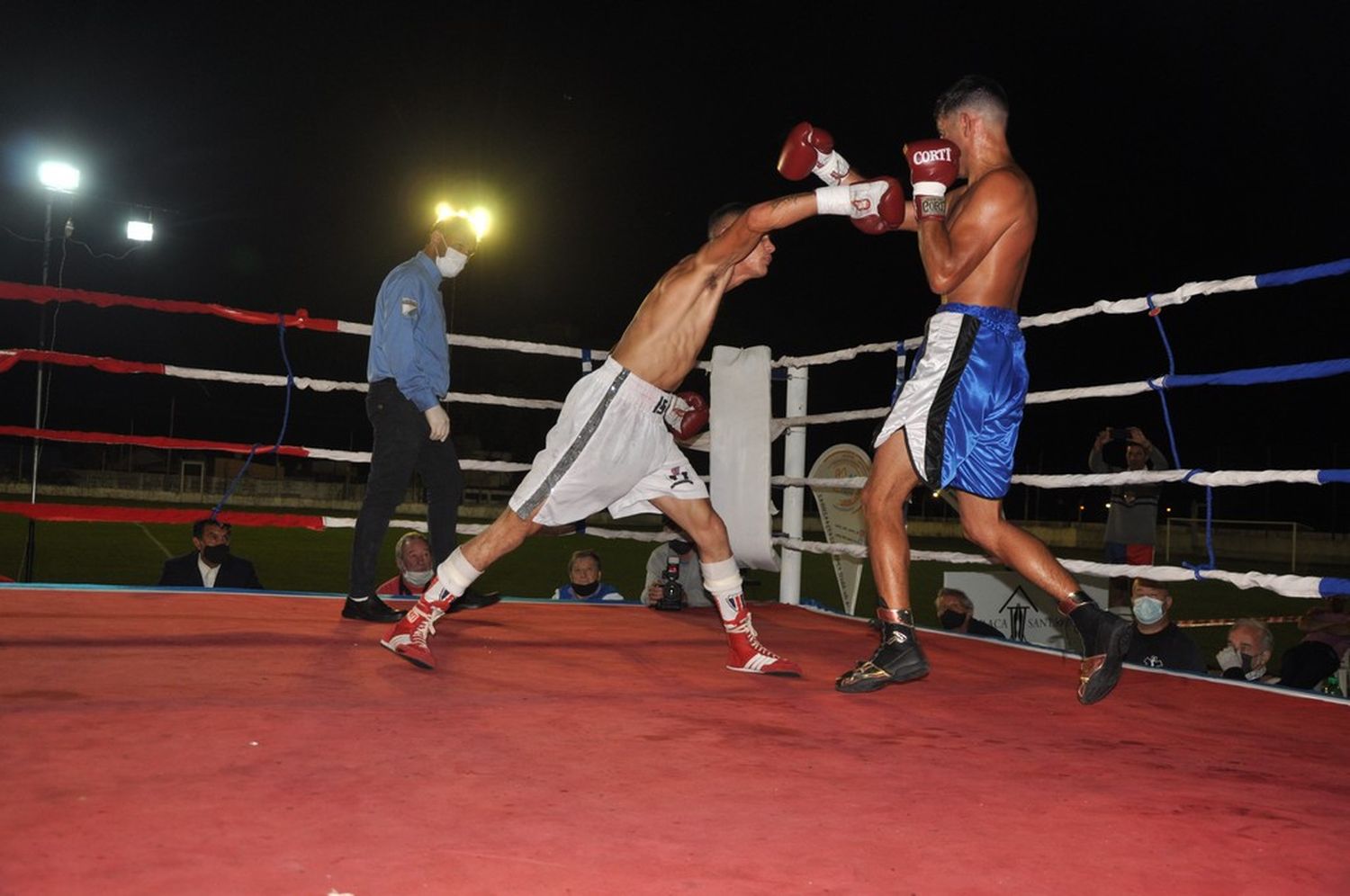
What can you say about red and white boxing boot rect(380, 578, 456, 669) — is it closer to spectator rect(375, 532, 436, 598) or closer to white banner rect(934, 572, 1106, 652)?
spectator rect(375, 532, 436, 598)

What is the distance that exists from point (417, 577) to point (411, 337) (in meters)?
1.66

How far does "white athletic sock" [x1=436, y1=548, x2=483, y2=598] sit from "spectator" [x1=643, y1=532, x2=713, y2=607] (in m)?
1.61

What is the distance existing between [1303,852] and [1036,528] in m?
33.2

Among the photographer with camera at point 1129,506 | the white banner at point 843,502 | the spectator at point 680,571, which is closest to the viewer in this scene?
the spectator at point 680,571

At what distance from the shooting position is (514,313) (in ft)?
108

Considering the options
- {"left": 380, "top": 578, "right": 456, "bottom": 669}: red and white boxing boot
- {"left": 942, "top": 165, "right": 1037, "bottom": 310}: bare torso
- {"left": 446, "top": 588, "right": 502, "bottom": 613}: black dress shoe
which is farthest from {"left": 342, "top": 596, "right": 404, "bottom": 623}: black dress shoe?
{"left": 942, "top": 165, "right": 1037, "bottom": 310}: bare torso

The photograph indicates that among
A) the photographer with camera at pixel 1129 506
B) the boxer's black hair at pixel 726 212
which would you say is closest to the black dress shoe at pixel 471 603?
the boxer's black hair at pixel 726 212

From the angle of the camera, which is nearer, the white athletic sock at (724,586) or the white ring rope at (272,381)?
the white athletic sock at (724,586)

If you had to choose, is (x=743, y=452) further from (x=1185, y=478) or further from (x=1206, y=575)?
(x=1206, y=575)

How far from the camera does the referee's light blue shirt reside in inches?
145

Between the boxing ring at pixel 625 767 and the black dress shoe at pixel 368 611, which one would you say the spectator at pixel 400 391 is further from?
the boxing ring at pixel 625 767

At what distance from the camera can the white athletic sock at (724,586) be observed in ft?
10.0

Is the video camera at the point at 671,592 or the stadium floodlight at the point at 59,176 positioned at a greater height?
the stadium floodlight at the point at 59,176

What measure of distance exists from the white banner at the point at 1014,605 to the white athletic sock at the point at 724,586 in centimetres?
288
